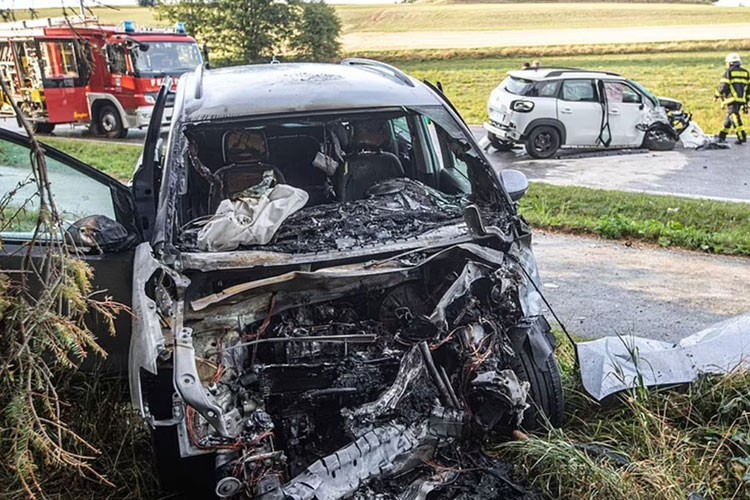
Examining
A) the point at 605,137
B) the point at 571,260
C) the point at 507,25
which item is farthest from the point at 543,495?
the point at 507,25

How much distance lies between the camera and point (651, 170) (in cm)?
1155

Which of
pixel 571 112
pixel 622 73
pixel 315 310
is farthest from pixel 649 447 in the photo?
pixel 622 73

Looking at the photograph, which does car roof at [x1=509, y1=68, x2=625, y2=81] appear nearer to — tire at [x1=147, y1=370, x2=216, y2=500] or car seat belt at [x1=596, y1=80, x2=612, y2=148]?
car seat belt at [x1=596, y1=80, x2=612, y2=148]

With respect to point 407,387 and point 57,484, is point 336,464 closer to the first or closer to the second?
point 407,387

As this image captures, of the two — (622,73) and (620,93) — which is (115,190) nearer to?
(620,93)

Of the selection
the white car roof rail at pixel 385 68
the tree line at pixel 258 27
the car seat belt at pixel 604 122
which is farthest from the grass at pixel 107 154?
the tree line at pixel 258 27

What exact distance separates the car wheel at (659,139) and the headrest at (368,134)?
1023 cm

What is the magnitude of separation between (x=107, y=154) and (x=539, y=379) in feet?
36.6

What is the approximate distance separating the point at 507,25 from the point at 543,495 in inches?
1749

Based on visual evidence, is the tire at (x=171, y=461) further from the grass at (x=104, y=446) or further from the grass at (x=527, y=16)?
the grass at (x=527, y=16)

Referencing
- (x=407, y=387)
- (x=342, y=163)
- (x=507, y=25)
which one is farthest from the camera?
(x=507, y=25)

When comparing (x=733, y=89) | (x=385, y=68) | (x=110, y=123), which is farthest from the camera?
(x=110, y=123)

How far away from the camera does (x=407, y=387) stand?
3.03 meters

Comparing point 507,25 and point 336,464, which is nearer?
point 336,464
